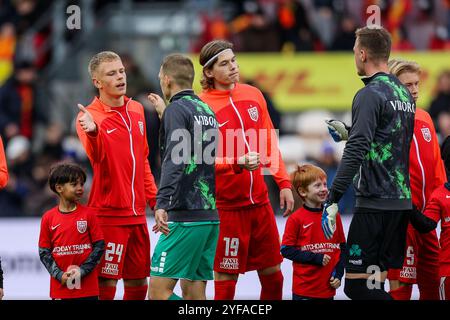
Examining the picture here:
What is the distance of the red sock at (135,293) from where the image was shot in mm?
9844

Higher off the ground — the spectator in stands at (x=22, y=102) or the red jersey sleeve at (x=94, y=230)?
the spectator in stands at (x=22, y=102)

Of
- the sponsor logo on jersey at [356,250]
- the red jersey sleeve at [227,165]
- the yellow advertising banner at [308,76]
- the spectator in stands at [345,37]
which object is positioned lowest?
the sponsor logo on jersey at [356,250]

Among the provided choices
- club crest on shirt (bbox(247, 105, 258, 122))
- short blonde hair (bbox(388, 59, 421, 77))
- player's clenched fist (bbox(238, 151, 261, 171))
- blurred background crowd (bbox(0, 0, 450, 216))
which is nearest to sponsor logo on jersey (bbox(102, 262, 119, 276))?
player's clenched fist (bbox(238, 151, 261, 171))

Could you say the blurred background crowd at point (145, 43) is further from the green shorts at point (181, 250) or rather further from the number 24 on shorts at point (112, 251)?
the green shorts at point (181, 250)

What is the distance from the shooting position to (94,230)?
9.46 metres

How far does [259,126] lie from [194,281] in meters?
1.67

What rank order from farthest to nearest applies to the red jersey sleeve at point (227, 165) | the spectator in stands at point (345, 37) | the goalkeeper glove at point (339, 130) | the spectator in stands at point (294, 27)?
the spectator in stands at point (294, 27)
the spectator in stands at point (345, 37)
the red jersey sleeve at point (227, 165)
the goalkeeper glove at point (339, 130)

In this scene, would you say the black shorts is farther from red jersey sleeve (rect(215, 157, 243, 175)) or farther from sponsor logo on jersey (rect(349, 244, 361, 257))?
red jersey sleeve (rect(215, 157, 243, 175))

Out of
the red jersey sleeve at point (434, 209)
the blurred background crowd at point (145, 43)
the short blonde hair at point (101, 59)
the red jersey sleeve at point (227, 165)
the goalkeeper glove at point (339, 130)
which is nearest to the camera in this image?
the goalkeeper glove at point (339, 130)

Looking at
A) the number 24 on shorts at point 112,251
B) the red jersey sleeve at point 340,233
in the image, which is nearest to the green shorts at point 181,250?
the number 24 on shorts at point 112,251

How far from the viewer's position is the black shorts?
8539 mm

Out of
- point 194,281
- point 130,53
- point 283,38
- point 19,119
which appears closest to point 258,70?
point 283,38

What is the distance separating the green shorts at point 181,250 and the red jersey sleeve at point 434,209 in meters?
1.88
